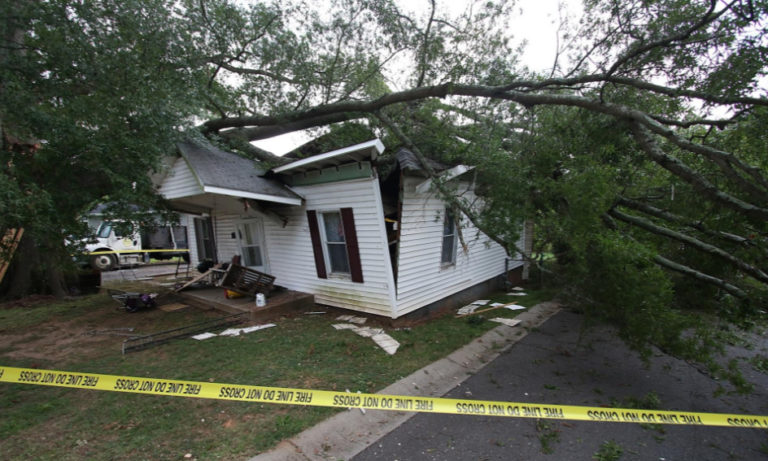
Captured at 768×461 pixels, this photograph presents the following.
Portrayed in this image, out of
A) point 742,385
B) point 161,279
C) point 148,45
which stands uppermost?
point 148,45

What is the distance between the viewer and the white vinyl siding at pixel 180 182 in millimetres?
6595

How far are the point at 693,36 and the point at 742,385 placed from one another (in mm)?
4502

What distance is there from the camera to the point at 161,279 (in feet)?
38.2

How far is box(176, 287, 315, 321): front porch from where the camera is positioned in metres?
6.49

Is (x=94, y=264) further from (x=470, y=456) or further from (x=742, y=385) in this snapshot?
(x=742, y=385)

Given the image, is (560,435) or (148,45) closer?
(560,435)

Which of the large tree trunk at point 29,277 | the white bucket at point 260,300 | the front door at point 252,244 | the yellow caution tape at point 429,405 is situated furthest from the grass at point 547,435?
the large tree trunk at point 29,277

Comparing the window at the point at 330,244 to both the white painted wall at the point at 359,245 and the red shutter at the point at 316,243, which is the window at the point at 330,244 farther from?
the white painted wall at the point at 359,245

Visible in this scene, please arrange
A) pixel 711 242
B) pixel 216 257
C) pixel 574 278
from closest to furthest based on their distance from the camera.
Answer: pixel 574 278 < pixel 711 242 < pixel 216 257

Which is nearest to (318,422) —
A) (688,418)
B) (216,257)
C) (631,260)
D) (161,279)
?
(688,418)

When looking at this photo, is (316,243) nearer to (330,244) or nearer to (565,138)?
(330,244)

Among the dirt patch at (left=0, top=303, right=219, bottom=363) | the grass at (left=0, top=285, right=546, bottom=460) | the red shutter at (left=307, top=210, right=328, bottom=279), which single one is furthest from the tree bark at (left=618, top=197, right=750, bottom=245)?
the dirt patch at (left=0, top=303, right=219, bottom=363)

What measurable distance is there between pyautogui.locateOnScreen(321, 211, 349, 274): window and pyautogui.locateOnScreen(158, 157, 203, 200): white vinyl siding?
2744 mm

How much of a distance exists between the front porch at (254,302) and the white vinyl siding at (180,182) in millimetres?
2534
